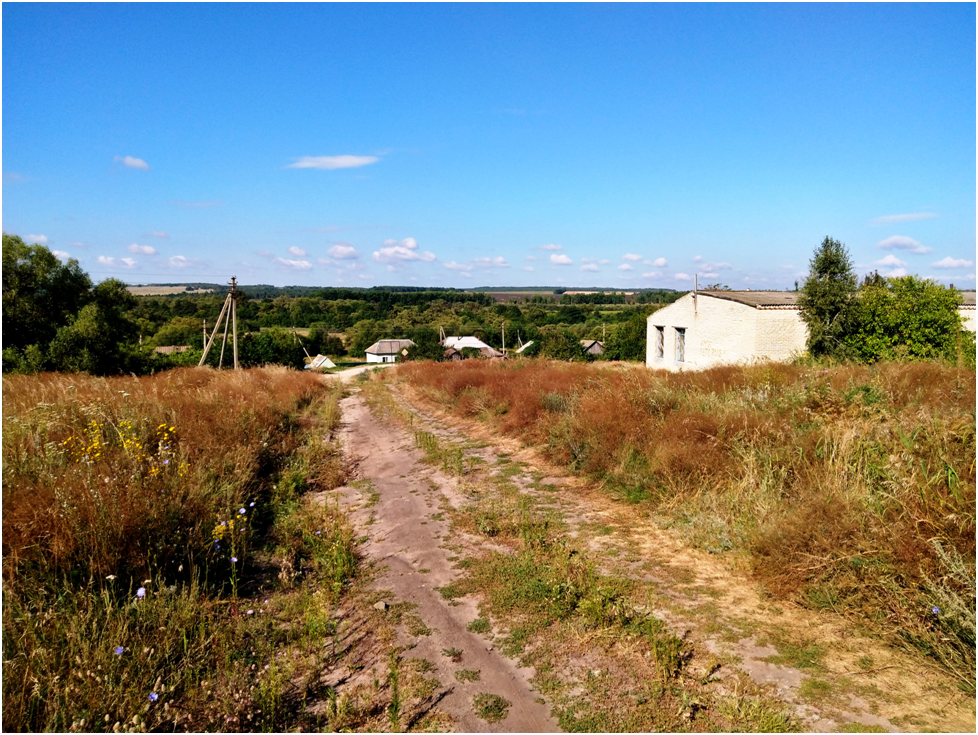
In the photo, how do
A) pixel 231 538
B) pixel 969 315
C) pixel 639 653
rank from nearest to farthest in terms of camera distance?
pixel 639 653 → pixel 231 538 → pixel 969 315

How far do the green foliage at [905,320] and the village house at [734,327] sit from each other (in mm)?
1568

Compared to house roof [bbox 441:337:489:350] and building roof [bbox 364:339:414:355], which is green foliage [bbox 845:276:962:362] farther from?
building roof [bbox 364:339:414:355]

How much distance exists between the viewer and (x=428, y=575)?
498 centimetres

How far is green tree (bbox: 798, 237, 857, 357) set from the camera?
60.2 feet

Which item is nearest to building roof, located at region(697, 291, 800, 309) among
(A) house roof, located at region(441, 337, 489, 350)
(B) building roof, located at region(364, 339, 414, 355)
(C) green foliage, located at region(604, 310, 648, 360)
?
(C) green foliage, located at region(604, 310, 648, 360)

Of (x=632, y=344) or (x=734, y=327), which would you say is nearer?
(x=734, y=327)

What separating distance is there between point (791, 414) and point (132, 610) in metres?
6.68

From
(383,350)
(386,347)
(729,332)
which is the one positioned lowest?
(383,350)

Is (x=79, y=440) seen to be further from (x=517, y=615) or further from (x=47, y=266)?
(x=47, y=266)

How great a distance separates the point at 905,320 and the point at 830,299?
2143 mm

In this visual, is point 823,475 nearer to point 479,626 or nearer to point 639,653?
point 639,653

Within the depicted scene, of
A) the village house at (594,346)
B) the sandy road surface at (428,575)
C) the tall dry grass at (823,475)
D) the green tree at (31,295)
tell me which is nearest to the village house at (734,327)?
the tall dry grass at (823,475)

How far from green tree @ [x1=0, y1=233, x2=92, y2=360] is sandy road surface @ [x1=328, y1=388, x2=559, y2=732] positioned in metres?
15.1

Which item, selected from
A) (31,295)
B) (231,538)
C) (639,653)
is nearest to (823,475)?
(639,653)
